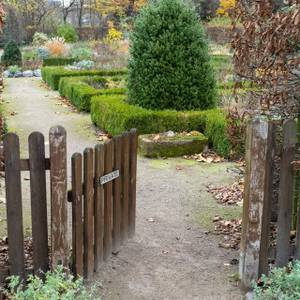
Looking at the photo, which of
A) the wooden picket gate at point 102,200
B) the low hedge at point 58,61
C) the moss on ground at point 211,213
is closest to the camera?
the wooden picket gate at point 102,200

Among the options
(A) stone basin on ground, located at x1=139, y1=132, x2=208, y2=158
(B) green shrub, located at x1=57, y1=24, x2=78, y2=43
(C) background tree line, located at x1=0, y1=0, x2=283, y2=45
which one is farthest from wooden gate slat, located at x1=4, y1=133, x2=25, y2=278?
(C) background tree line, located at x1=0, y1=0, x2=283, y2=45

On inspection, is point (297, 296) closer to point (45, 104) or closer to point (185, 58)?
point (185, 58)

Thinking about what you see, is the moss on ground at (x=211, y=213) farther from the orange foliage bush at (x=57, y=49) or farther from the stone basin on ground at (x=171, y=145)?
the orange foliage bush at (x=57, y=49)

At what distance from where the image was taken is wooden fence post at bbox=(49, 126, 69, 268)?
3445 millimetres

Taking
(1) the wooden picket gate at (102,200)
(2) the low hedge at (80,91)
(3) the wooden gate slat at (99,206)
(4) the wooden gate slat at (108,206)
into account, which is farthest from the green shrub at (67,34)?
(3) the wooden gate slat at (99,206)

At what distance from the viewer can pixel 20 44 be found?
36.3 meters

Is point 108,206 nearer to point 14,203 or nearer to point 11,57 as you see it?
point 14,203

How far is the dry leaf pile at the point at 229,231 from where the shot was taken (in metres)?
4.68

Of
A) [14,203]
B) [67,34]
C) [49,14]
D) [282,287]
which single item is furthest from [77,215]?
[49,14]

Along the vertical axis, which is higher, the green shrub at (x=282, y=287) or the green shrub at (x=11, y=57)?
the green shrub at (x=11, y=57)

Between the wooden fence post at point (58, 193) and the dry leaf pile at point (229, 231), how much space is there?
1682 mm

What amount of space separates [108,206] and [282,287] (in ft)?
4.94

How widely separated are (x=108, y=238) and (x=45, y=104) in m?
10.2

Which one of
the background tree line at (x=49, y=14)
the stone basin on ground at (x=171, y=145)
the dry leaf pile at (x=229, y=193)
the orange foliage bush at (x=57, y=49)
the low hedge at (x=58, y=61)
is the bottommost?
the dry leaf pile at (x=229, y=193)
